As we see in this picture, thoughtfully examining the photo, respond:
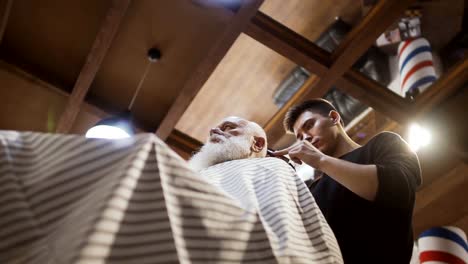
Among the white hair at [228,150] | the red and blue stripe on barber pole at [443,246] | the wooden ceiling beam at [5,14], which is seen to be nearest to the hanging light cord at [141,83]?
the wooden ceiling beam at [5,14]

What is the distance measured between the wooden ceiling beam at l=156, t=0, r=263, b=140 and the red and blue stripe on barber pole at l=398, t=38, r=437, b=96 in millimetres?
1725

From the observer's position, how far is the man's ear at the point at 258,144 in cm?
211

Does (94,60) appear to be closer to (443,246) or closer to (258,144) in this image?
(258,144)

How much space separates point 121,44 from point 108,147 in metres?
2.72

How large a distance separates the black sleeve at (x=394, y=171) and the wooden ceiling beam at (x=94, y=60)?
1928mm

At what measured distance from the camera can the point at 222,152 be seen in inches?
74.0

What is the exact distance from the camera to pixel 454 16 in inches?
196

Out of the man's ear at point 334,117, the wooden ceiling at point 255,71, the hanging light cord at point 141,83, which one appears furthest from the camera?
the wooden ceiling at point 255,71

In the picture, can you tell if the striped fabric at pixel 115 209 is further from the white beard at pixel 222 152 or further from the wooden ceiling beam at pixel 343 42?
the wooden ceiling beam at pixel 343 42

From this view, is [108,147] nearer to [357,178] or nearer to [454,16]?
[357,178]

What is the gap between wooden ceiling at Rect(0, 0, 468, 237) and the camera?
310cm

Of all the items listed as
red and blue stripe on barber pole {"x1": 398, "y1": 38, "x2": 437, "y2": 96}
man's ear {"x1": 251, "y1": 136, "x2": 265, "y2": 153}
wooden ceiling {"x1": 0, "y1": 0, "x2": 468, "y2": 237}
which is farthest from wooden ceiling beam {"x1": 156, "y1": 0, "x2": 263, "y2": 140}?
red and blue stripe on barber pole {"x1": 398, "y1": 38, "x2": 437, "y2": 96}

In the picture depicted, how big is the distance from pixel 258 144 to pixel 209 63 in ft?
4.08

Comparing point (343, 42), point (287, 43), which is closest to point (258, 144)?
point (287, 43)
